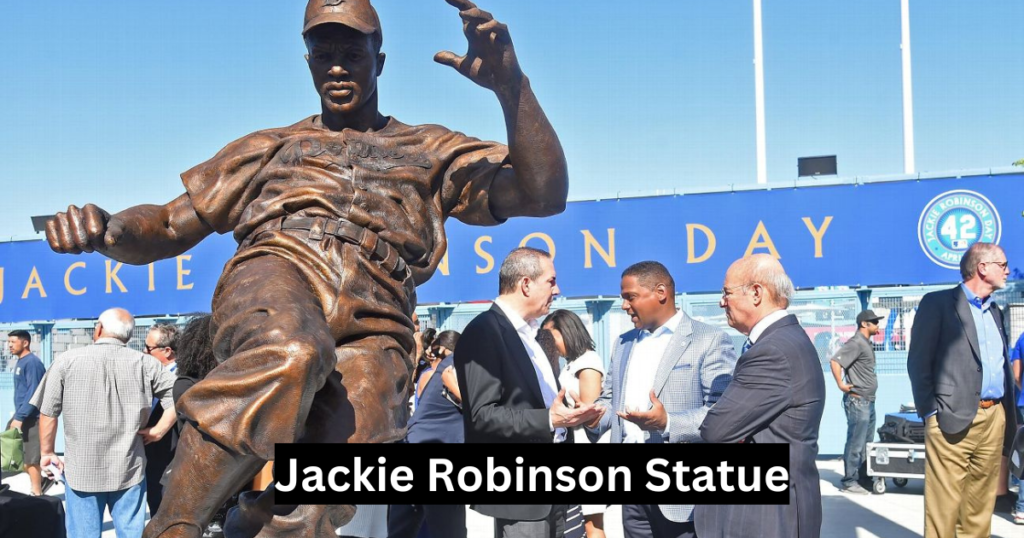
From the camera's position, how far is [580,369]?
5707 millimetres

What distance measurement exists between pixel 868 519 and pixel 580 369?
426cm

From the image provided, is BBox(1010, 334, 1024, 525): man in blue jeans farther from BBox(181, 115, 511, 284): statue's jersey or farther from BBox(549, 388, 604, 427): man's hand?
BBox(181, 115, 511, 284): statue's jersey

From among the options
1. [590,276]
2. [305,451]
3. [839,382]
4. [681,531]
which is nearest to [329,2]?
[305,451]

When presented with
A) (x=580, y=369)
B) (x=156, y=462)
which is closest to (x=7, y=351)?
(x=156, y=462)

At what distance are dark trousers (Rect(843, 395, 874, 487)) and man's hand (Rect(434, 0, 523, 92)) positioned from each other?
8425 millimetres

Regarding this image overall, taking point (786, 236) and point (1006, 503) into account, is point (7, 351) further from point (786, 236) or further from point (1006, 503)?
point (1006, 503)

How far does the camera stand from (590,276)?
12898 mm

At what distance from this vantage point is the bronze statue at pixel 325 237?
244 centimetres

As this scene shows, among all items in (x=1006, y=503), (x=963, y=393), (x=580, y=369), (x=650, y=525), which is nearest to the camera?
(x=650, y=525)

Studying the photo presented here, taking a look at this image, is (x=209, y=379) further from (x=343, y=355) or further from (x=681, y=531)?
(x=681, y=531)

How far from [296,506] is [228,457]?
0.79 feet

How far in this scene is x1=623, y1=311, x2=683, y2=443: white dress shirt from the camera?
5082mm

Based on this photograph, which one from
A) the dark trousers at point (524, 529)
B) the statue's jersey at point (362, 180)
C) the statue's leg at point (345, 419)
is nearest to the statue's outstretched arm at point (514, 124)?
the statue's jersey at point (362, 180)

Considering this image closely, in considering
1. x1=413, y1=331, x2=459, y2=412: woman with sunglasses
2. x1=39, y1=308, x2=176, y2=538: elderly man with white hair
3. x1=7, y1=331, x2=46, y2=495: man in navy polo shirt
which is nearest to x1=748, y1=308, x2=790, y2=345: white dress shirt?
x1=413, y1=331, x2=459, y2=412: woman with sunglasses
